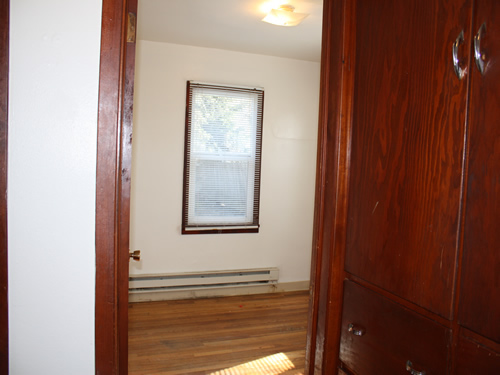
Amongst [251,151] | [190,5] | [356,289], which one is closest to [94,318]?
[356,289]

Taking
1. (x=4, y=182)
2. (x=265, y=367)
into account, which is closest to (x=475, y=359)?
(x=4, y=182)

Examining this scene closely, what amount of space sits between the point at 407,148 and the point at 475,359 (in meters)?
0.53

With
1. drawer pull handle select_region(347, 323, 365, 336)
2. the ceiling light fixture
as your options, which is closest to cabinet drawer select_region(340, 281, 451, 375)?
drawer pull handle select_region(347, 323, 365, 336)

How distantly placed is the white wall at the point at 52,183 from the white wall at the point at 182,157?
2.63 metres

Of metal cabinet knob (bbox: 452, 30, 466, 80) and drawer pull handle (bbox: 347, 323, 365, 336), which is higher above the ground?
metal cabinet knob (bbox: 452, 30, 466, 80)

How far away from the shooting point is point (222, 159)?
3.90 meters

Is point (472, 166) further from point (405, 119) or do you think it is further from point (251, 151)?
point (251, 151)

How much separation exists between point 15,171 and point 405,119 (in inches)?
41.3

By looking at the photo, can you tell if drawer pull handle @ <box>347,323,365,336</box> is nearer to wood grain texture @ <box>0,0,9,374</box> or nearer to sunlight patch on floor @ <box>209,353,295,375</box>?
wood grain texture @ <box>0,0,9,374</box>

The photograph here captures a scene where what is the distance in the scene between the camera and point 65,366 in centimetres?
108

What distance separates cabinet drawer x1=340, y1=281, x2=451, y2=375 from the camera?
95 cm

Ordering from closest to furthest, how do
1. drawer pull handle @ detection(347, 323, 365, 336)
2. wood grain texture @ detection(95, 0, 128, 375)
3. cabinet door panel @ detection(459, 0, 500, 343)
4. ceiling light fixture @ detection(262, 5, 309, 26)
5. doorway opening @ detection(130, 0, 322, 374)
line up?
cabinet door panel @ detection(459, 0, 500, 343), wood grain texture @ detection(95, 0, 128, 375), drawer pull handle @ detection(347, 323, 365, 336), ceiling light fixture @ detection(262, 5, 309, 26), doorway opening @ detection(130, 0, 322, 374)

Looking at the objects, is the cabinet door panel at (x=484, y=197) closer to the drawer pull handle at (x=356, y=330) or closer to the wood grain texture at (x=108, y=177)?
the drawer pull handle at (x=356, y=330)

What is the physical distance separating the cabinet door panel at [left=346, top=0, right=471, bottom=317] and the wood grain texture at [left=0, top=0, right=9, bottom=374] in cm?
101
